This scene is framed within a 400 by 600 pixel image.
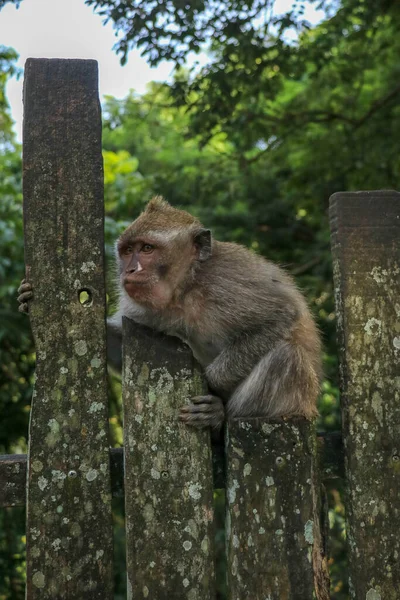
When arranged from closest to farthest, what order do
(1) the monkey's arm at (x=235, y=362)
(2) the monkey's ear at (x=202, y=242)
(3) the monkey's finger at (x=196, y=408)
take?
(3) the monkey's finger at (x=196, y=408), (1) the monkey's arm at (x=235, y=362), (2) the monkey's ear at (x=202, y=242)

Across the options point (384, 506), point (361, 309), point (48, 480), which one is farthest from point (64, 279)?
point (384, 506)

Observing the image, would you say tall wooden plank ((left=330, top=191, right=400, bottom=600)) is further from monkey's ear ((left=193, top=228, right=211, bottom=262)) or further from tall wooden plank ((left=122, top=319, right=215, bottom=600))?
monkey's ear ((left=193, top=228, right=211, bottom=262))

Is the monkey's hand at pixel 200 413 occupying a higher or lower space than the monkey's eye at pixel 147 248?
lower

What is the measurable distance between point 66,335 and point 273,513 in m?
1.12

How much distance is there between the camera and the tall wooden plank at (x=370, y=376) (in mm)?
3117

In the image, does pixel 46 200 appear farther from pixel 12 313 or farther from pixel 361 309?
pixel 12 313

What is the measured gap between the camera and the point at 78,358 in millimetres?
3035

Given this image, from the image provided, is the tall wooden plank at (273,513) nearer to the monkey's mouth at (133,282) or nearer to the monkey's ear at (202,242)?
the monkey's mouth at (133,282)

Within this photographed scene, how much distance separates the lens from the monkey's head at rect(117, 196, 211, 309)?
3.84 m

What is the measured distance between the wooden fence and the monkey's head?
0.74m

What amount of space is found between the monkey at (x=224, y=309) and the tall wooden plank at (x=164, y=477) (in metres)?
0.61

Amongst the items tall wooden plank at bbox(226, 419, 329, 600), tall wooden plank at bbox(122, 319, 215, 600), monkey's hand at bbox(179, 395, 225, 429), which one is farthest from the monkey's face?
tall wooden plank at bbox(226, 419, 329, 600)

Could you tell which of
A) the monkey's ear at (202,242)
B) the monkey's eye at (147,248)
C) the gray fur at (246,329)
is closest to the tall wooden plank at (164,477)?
the gray fur at (246,329)

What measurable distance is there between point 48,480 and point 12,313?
126 inches
